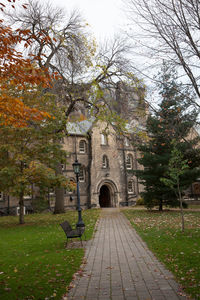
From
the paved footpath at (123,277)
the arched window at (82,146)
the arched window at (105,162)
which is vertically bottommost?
the paved footpath at (123,277)

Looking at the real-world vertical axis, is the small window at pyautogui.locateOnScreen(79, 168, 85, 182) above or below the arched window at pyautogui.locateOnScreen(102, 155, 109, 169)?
below

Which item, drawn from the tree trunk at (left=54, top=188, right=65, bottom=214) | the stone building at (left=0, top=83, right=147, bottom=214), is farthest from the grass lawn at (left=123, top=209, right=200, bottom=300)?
the stone building at (left=0, top=83, right=147, bottom=214)

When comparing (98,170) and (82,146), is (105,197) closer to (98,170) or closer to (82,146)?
(98,170)

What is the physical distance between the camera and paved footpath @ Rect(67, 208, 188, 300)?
197 inches

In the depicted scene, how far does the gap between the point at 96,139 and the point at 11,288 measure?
2936cm

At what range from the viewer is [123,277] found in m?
6.02

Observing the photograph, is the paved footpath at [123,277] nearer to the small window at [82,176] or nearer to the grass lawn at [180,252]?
the grass lawn at [180,252]

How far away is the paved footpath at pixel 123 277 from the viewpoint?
5.00 meters

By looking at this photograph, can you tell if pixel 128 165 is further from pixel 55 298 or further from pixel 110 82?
pixel 55 298

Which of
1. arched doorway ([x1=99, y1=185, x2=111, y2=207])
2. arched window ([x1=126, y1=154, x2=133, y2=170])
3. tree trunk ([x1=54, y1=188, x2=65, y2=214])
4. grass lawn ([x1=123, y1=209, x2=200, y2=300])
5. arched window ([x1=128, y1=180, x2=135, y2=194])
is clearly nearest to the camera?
grass lawn ([x1=123, y1=209, x2=200, y2=300])

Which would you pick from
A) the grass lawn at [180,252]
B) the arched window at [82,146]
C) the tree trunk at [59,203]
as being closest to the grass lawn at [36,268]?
the grass lawn at [180,252]

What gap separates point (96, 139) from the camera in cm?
3456

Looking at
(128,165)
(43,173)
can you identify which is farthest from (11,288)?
(128,165)

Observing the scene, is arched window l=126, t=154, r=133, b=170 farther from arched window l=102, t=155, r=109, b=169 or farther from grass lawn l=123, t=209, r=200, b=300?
grass lawn l=123, t=209, r=200, b=300
